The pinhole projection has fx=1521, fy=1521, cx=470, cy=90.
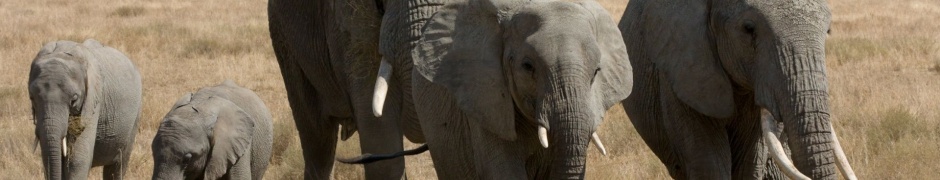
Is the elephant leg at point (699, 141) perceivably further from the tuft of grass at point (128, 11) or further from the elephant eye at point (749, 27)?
the tuft of grass at point (128, 11)

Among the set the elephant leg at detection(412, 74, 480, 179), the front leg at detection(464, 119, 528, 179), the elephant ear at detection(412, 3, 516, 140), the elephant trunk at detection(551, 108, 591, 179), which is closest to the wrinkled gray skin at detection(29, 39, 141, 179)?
the elephant leg at detection(412, 74, 480, 179)

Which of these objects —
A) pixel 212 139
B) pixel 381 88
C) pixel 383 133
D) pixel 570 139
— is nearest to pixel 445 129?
pixel 381 88

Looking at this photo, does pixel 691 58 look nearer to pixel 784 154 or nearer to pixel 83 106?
pixel 784 154

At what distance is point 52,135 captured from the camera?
21.9 feet

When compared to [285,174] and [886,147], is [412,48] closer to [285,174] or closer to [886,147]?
[285,174]

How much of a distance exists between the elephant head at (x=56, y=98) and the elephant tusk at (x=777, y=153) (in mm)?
3266

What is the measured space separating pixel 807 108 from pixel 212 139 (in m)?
2.88

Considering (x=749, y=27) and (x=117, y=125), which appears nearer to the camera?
(x=749, y=27)

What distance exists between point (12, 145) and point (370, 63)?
3445 mm

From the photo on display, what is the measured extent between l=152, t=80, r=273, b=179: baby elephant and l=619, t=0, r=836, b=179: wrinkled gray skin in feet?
5.92

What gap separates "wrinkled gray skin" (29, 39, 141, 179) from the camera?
668 cm

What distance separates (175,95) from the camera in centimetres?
1128

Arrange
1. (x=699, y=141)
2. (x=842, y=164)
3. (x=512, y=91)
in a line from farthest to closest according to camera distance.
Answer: (x=699, y=141), (x=842, y=164), (x=512, y=91)

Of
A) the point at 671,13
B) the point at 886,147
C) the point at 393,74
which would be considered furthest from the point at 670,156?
the point at 886,147
